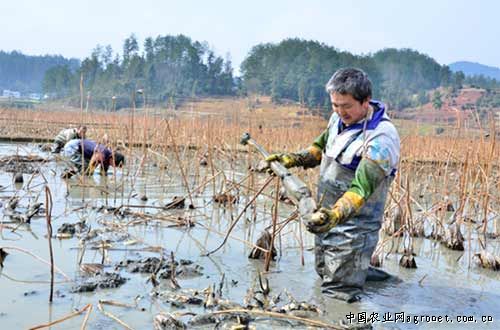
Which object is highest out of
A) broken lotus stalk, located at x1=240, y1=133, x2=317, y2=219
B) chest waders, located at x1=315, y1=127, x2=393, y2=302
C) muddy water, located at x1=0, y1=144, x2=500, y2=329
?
broken lotus stalk, located at x1=240, y1=133, x2=317, y2=219

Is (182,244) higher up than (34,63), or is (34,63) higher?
(34,63)

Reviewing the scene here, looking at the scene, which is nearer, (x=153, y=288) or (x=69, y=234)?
(x=153, y=288)

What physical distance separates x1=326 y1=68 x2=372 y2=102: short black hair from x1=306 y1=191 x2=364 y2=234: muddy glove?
0.64 metres

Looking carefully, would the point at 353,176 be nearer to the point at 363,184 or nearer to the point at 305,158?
the point at 363,184

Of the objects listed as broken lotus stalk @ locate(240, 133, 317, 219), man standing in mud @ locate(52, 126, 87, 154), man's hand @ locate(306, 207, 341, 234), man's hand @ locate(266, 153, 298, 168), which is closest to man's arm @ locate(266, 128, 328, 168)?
man's hand @ locate(266, 153, 298, 168)

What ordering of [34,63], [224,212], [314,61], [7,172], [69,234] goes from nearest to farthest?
[69,234] → [224,212] → [7,172] → [314,61] → [34,63]

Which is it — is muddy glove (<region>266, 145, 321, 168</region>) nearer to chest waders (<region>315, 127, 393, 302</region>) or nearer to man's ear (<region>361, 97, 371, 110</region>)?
chest waders (<region>315, 127, 393, 302</region>)

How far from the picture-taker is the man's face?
12.2ft

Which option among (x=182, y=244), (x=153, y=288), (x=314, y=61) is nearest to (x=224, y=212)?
(x=182, y=244)

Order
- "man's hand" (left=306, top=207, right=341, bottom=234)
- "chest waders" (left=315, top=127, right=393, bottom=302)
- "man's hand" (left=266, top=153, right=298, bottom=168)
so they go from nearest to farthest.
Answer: "man's hand" (left=306, top=207, right=341, bottom=234) < "chest waders" (left=315, top=127, right=393, bottom=302) < "man's hand" (left=266, top=153, right=298, bottom=168)

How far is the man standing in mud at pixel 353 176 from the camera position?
3561 millimetres

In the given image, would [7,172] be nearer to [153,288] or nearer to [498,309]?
[153,288]

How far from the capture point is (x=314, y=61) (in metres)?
56.2

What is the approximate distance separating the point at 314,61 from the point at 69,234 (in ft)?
172
